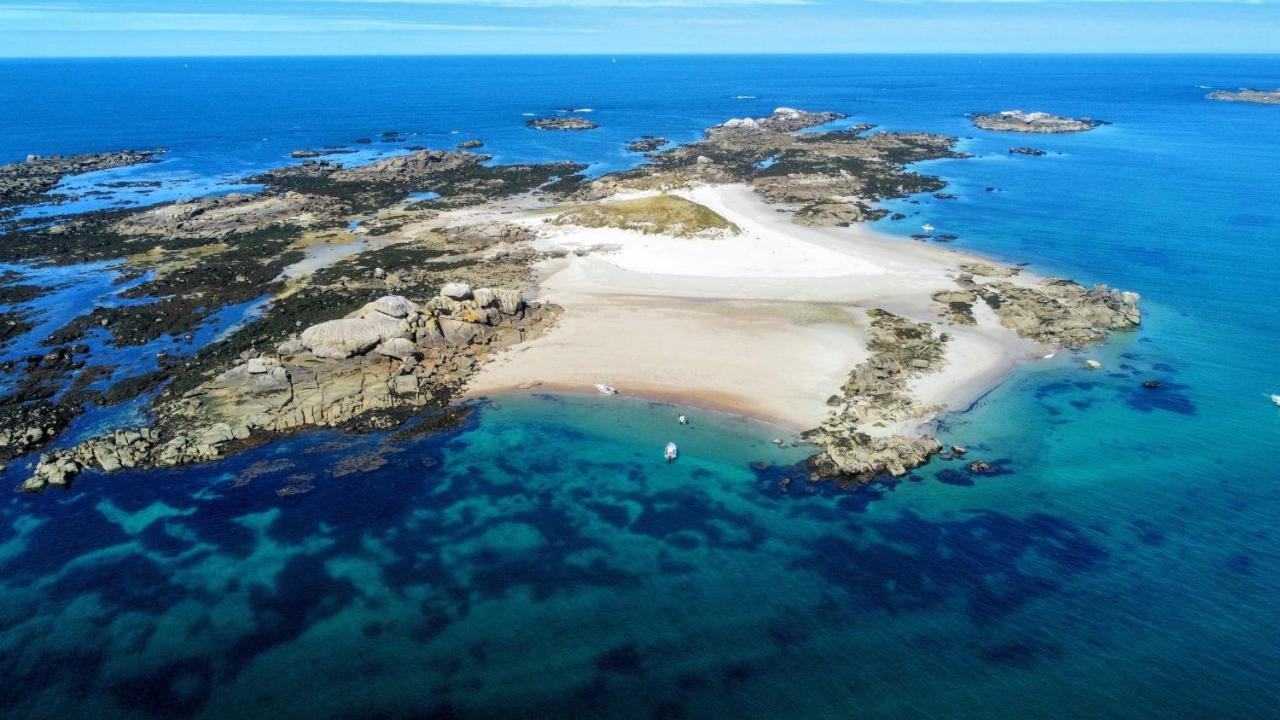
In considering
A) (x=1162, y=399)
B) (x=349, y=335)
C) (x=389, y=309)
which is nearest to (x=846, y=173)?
(x=1162, y=399)

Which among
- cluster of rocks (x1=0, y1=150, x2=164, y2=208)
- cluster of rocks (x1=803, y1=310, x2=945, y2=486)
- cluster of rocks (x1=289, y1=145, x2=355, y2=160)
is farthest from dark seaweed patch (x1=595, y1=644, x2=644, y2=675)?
cluster of rocks (x1=289, y1=145, x2=355, y2=160)

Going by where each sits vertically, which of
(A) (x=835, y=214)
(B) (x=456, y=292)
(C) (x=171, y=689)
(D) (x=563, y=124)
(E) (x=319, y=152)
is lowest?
(C) (x=171, y=689)

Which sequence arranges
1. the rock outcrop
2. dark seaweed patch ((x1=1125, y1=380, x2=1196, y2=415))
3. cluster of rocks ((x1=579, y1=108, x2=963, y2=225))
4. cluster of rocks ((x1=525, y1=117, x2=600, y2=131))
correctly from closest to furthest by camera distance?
dark seaweed patch ((x1=1125, y1=380, x2=1196, y2=415)) < the rock outcrop < cluster of rocks ((x1=579, y1=108, x2=963, y2=225)) < cluster of rocks ((x1=525, y1=117, x2=600, y2=131))

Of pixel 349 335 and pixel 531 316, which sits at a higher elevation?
pixel 349 335

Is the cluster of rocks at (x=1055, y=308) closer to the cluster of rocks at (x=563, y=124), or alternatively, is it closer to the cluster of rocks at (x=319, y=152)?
the cluster of rocks at (x=319, y=152)

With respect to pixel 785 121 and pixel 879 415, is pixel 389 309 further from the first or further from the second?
pixel 785 121

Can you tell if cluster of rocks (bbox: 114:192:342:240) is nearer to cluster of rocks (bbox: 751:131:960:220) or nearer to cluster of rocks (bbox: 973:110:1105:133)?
cluster of rocks (bbox: 751:131:960:220)

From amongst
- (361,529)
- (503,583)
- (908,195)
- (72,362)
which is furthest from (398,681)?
(908,195)
